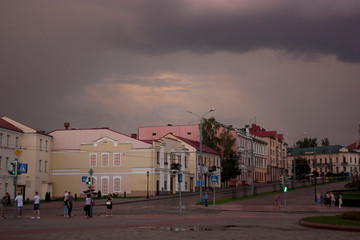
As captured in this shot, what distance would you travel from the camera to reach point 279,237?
17953mm

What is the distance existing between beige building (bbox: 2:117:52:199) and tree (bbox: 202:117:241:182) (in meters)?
35.9

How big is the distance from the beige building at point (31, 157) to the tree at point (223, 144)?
35.9m

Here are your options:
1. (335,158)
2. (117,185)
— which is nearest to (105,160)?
(117,185)

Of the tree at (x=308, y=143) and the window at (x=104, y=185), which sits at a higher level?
the tree at (x=308, y=143)

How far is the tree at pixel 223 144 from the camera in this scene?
3642 inches

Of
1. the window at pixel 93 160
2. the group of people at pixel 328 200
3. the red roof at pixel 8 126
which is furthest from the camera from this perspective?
the window at pixel 93 160

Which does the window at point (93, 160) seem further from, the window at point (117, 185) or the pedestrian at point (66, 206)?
the pedestrian at point (66, 206)

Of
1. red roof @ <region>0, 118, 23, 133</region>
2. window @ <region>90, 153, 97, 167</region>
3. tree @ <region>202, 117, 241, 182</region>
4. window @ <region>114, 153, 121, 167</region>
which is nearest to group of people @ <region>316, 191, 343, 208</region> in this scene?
window @ <region>114, 153, 121, 167</region>

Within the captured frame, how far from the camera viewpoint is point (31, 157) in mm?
67562

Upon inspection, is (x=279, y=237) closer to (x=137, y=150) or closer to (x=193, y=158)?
(x=137, y=150)

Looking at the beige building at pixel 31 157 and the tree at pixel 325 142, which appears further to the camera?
the tree at pixel 325 142

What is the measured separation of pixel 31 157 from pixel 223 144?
4056 cm

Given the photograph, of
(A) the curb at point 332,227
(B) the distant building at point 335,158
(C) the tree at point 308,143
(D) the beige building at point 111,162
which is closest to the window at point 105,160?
(D) the beige building at point 111,162

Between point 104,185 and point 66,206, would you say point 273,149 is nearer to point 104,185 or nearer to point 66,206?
point 104,185
